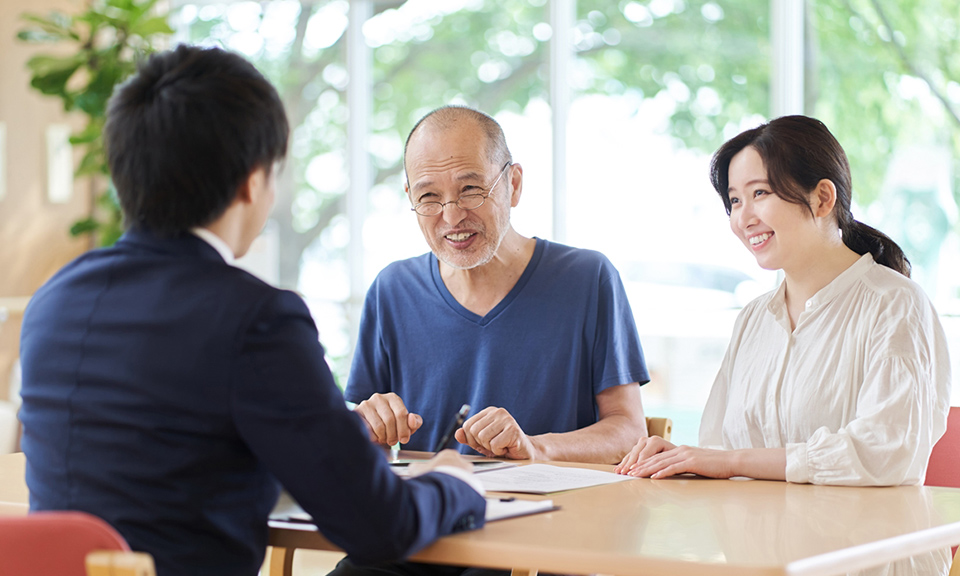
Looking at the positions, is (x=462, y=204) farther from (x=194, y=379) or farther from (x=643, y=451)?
(x=194, y=379)

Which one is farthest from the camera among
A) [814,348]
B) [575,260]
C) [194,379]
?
[575,260]

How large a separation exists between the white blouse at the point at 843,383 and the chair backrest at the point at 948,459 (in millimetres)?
197

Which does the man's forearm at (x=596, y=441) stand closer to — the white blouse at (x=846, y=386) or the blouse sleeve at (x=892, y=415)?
the white blouse at (x=846, y=386)

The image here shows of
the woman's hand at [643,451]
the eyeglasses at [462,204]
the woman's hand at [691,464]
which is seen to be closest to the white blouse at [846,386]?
the woman's hand at [691,464]

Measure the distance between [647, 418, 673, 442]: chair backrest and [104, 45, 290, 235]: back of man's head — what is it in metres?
1.25

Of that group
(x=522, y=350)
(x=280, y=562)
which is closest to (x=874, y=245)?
(x=522, y=350)

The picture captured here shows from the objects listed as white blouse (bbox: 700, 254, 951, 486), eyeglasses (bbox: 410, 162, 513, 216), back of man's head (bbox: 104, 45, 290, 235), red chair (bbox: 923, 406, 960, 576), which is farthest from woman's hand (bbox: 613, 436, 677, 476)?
back of man's head (bbox: 104, 45, 290, 235)

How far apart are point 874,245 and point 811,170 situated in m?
0.20

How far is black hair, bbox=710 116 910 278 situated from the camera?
1.85m

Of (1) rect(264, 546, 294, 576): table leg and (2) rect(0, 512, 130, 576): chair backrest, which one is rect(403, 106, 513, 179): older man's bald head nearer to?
(1) rect(264, 546, 294, 576): table leg

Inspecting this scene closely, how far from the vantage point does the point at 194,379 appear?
1.08 meters

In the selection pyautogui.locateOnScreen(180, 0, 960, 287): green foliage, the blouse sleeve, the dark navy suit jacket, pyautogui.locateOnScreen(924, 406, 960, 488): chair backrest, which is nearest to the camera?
the dark navy suit jacket

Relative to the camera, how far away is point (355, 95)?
17.5ft

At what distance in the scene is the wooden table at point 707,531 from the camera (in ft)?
3.56
